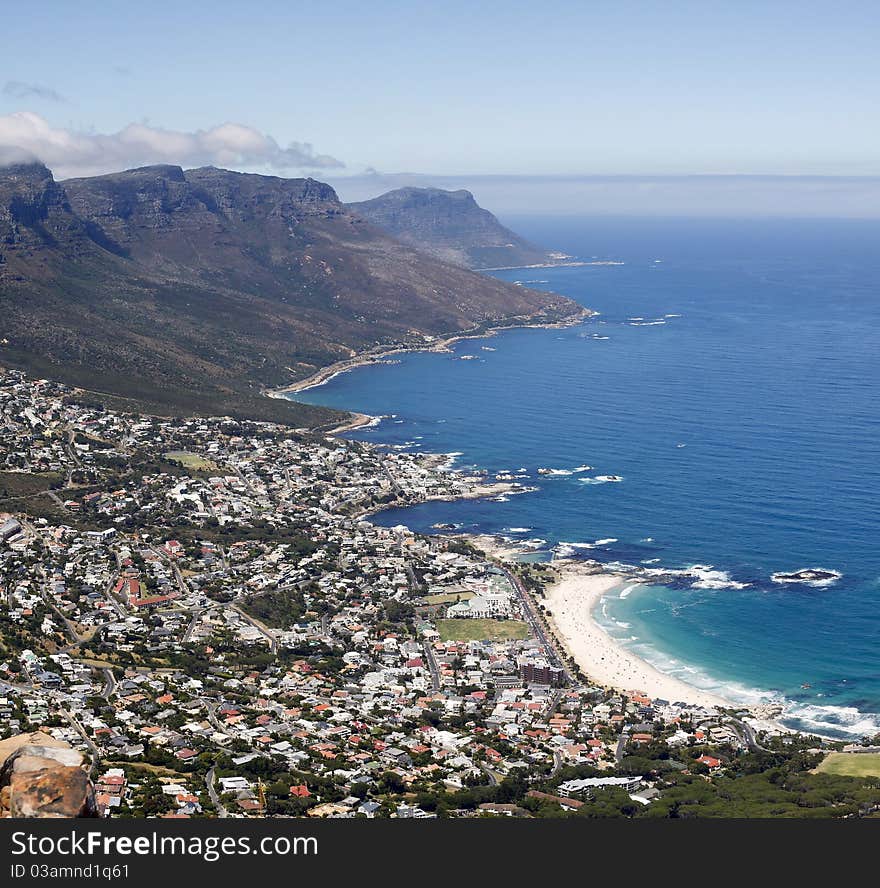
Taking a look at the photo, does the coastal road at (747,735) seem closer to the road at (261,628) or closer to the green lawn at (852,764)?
the green lawn at (852,764)

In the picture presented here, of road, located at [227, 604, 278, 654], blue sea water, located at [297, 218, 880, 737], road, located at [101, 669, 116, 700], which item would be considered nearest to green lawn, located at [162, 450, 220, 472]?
blue sea water, located at [297, 218, 880, 737]

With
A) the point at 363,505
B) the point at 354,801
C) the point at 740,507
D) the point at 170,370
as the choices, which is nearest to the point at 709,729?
the point at 354,801

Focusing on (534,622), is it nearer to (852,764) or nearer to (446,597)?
(446,597)

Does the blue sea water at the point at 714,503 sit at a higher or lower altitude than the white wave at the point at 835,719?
higher

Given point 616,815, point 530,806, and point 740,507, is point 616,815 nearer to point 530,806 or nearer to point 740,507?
point 530,806

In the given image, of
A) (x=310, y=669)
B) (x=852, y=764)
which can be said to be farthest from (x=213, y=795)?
(x=852, y=764)

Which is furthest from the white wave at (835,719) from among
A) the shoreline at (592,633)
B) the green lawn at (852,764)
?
the green lawn at (852,764)
